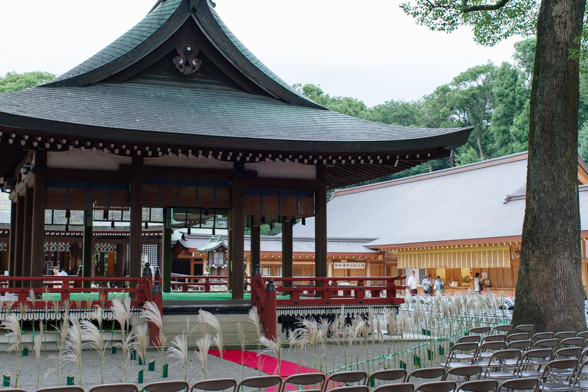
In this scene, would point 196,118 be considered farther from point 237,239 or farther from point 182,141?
point 237,239

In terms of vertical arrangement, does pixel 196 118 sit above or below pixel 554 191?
above

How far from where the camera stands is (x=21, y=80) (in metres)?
48.6

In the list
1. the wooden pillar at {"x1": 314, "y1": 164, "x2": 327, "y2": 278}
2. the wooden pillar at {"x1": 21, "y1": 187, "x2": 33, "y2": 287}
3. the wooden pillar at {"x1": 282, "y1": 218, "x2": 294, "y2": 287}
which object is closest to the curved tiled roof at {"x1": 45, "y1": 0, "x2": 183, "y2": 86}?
the wooden pillar at {"x1": 21, "y1": 187, "x2": 33, "y2": 287}

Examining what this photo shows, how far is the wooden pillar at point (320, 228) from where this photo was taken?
13.5 m

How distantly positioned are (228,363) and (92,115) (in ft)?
16.7

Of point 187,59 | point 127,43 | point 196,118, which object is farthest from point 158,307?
point 127,43

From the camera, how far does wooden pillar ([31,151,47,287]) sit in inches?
460

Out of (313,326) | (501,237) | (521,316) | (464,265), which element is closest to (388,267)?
(464,265)

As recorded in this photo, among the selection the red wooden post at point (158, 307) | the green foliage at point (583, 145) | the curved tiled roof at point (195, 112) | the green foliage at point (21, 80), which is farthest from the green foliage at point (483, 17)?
the green foliage at point (21, 80)

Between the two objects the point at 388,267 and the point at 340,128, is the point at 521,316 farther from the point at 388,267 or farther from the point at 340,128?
the point at 388,267

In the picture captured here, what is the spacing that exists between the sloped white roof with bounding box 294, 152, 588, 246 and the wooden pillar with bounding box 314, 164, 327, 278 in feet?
Result: 38.0

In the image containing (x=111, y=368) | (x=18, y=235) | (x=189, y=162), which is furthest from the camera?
(x=18, y=235)

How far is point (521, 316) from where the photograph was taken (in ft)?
33.6

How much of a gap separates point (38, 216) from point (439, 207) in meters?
23.1
